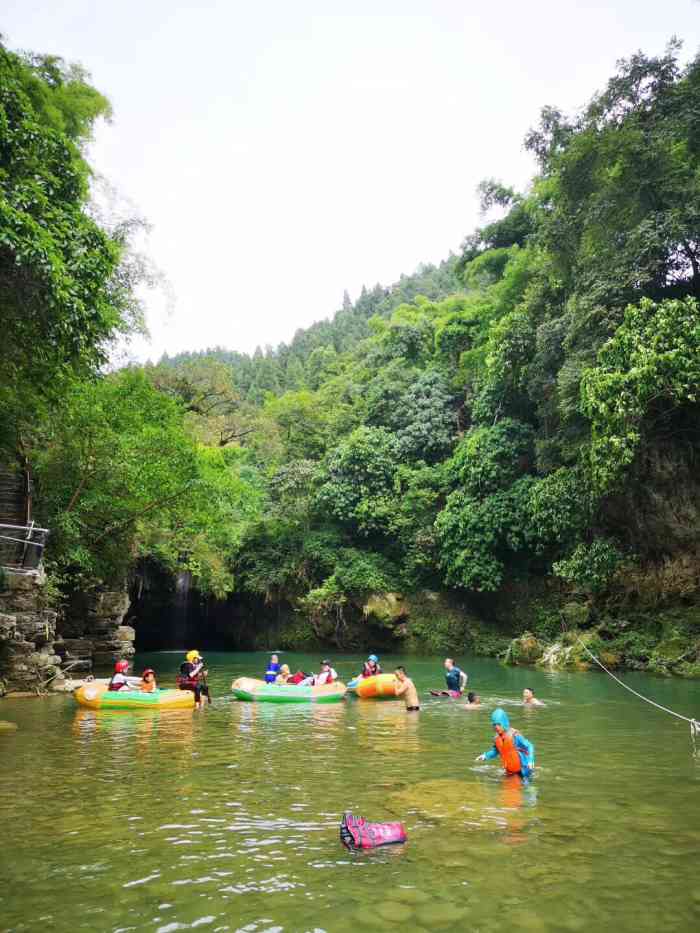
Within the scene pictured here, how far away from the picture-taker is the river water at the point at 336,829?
4379mm

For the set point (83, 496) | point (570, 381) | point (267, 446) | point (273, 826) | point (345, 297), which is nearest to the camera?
point (273, 826)

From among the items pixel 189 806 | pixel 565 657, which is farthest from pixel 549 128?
pixel 189 806

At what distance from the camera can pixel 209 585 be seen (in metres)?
29.8

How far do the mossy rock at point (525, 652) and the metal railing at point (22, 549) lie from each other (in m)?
15.4

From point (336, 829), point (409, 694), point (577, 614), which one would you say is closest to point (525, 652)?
point (577, 614)

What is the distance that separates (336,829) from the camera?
595cm

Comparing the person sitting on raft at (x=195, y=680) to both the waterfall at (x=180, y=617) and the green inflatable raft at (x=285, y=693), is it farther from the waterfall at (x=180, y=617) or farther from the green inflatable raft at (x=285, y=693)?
the waterfall at (x=180, y=617)

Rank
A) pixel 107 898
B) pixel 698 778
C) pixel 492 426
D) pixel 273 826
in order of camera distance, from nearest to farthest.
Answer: pixel 107 898 < pixel 273 826 < pixel 698 778 < pixel 492 426

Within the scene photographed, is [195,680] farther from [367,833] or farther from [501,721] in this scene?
[367,833]

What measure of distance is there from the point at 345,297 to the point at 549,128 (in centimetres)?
8580

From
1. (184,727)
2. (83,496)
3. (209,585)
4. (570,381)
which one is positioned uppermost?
(570,381)

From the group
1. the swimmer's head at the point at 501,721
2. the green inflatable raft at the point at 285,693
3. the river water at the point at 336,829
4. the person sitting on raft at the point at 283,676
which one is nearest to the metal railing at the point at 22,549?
the river water at the point at 336,829

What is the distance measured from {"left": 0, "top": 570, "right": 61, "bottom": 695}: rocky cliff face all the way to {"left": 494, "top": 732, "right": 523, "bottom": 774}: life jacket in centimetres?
1117

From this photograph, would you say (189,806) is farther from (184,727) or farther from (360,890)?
(184,727)
